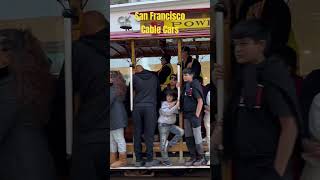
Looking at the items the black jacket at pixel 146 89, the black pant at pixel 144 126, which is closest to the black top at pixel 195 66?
the black jacket at pixel 146 89

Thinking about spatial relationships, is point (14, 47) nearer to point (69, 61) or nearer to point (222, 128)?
point (69, 61)

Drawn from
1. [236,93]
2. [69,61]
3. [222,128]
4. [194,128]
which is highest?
[69,61]

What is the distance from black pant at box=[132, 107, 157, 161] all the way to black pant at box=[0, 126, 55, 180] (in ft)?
12.8

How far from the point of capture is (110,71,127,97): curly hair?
20.6 feet

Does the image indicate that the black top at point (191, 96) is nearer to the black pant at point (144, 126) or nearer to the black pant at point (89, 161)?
the black pant at point (144, 126)

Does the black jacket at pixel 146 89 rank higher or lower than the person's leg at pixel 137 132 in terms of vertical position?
higher

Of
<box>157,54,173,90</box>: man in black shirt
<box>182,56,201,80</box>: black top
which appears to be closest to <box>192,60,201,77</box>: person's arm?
<box>182,56,201,80</box>: black top

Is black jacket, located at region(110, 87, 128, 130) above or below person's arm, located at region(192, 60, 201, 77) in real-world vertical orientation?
below

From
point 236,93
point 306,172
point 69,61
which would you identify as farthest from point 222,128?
point 69,61

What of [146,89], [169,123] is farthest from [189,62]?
[169,123]

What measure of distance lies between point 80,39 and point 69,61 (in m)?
0.12

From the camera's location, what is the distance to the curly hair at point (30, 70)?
2.41 m

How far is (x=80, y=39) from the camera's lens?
238 cm

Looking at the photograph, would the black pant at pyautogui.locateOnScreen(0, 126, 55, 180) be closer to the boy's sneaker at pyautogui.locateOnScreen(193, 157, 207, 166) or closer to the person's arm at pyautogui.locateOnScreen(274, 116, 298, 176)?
the person's arm at pyautogui.locateOnScreen(274, 116, 298, 176)
